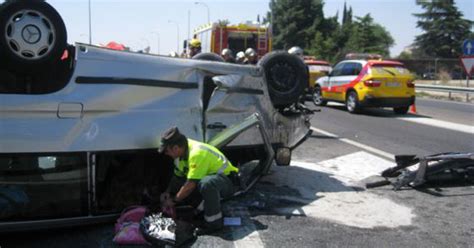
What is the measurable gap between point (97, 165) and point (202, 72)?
1.34m

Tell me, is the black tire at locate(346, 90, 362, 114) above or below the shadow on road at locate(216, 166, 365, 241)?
above

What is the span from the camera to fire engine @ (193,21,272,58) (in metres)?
19.5

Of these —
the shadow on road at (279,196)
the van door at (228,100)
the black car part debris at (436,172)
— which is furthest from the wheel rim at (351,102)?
the van door at (228,100)

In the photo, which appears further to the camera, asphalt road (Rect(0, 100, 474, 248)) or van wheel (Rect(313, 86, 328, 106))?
van wheel (Rect(313, 86, 328, 106))

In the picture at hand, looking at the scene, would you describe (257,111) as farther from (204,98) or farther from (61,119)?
(61,119)

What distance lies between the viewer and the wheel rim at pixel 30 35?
3820 mm

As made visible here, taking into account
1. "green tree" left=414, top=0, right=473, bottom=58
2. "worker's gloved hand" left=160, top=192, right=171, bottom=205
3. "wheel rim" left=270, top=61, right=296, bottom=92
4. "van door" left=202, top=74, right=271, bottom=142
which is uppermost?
"green tree" left=414, top=0, right=473, bottom=58

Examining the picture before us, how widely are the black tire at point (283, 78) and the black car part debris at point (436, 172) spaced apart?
134 cm

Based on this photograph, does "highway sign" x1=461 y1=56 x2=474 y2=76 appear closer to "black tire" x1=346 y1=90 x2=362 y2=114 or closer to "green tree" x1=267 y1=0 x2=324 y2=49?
"black tire" x1=346 y1=90 x2=362 y2=114

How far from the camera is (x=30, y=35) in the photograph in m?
3.88

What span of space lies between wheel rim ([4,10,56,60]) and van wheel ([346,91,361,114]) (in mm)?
11696

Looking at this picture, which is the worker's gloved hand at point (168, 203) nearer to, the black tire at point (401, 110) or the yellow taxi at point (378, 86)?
the yellow taxi at point (378, 86)

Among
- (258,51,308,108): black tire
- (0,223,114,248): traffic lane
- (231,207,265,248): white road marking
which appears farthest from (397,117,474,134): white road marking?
(0,223,114,248): traffic lane

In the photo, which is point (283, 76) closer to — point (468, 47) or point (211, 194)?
point (211, 194)
